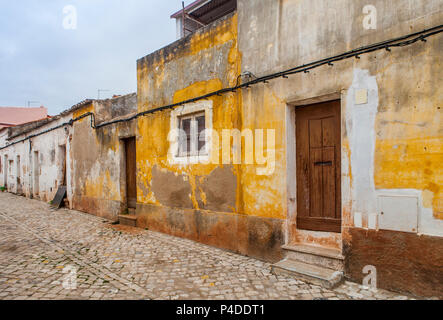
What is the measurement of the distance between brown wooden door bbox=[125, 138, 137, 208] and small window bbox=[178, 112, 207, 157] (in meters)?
2.63

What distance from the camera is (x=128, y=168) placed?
906cm

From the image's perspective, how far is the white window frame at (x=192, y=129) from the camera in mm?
6035

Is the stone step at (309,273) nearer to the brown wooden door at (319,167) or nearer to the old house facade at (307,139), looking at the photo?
the old house facade at (307,139)

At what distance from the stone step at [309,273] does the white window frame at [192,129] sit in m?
2.58

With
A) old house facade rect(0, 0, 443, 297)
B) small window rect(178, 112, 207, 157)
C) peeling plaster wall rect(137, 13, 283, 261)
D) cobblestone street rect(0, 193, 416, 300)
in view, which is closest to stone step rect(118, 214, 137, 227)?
peeling plaster wall rect(137, 13, 283, 261)

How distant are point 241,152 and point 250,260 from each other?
1.89 metres

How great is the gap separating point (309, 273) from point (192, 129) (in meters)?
3.80

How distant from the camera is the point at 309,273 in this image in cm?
403

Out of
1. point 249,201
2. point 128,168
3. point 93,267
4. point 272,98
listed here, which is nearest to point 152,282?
point 93,267

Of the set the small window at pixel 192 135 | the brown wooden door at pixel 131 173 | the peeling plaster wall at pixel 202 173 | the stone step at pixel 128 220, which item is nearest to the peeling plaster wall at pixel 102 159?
the brown wooden door at pixel 131 173

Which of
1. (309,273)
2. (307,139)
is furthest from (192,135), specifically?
Answer: (309,273)

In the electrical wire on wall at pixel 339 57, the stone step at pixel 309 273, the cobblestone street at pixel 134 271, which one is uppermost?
the electrical wire on wall at pixel 339 57

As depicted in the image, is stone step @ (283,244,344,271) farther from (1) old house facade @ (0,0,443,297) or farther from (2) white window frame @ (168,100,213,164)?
(2) white window frame @ (168,100,213,164)

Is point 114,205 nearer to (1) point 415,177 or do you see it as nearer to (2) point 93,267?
(2) point 93,267
